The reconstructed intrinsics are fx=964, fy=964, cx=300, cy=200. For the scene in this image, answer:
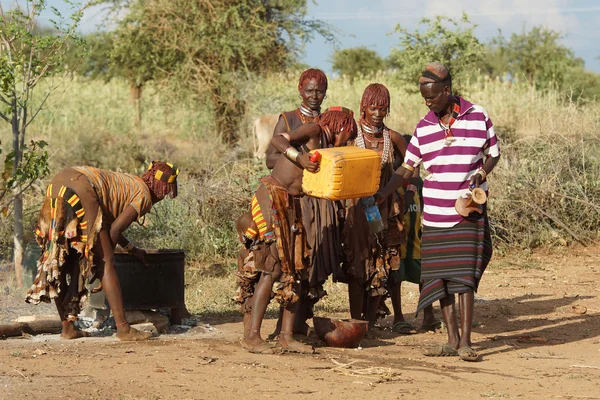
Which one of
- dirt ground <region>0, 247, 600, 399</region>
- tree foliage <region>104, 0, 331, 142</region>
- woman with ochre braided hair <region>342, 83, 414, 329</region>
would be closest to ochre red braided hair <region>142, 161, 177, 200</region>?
dirt ground <region>0, 247, 600, 399</region>

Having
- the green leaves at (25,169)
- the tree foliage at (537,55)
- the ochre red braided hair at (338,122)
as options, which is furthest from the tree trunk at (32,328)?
the tree foliage at (537,55)

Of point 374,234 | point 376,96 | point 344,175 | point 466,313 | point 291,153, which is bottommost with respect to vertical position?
point 466,313

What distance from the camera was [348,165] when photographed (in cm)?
592

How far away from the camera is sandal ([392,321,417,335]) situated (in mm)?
7496

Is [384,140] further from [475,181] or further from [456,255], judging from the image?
[456,255]

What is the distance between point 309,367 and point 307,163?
1.28 m

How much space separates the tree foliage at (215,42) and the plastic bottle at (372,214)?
11.2 meters

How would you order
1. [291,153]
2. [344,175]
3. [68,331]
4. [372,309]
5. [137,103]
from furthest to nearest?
[137,103]
[372,309]
[68,331]
[291,153]
[344,175]

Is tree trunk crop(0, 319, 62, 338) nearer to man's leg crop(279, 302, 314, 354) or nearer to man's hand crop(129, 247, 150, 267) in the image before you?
man's hand crop(129, 247, 150, 267)

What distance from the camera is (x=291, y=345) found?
6434 mm

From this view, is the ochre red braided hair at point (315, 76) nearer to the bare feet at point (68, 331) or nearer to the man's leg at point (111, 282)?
the man's leg at point (111, 282)

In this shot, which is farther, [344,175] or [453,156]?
[453,156]

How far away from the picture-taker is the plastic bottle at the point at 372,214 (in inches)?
264

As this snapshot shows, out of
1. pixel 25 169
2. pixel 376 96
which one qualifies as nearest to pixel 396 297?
pixel 376 96
